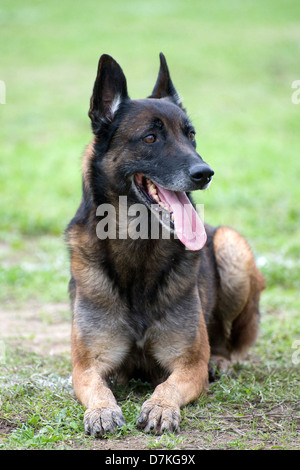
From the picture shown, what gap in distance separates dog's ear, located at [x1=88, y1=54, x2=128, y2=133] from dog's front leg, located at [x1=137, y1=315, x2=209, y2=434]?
1624 millimetres

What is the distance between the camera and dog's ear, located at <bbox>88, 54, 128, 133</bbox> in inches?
181

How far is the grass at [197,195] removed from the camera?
13.9ft

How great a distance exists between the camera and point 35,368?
17.5 ft

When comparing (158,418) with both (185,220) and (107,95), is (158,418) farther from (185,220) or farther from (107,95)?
(107,95)

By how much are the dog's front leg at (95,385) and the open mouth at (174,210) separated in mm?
921

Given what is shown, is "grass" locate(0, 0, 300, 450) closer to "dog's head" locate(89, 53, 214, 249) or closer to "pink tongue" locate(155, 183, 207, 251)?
"pink tongue" locate(155, 183, 207, 251)

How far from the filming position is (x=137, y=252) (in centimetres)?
466

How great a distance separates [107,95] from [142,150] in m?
0.55

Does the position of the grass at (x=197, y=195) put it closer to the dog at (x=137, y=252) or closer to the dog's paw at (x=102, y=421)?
the dog's paw at (x=102, y=421)
